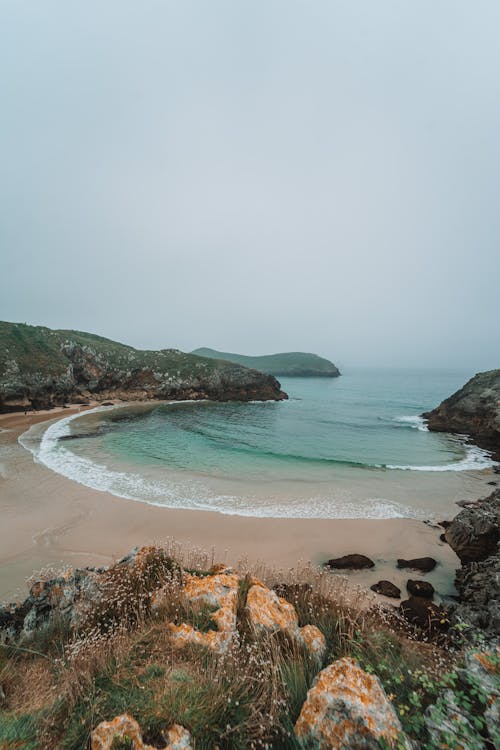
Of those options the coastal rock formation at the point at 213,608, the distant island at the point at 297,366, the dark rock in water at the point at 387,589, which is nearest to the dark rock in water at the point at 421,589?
the dark rock in water at the point at 387,589

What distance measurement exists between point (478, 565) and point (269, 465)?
10472 mm

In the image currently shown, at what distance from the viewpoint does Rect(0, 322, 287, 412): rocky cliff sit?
36.9 m

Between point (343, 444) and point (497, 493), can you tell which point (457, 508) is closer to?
point (497, 493)

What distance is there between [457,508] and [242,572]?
10920mm

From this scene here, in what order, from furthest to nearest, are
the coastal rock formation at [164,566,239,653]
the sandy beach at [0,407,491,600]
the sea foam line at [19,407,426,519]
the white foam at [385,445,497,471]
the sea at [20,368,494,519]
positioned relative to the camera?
the white foam at [385,445,497,471] < the sea at [20,368,494,519] < the sea foam line at [19,407,426,519] < the sandy beach at [0,407,491,600] < the coastal rock formation at [164,566,239,653]

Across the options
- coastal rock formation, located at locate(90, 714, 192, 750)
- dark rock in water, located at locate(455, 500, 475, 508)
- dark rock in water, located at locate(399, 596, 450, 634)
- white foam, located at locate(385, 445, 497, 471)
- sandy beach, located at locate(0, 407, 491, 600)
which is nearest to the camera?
coastal rock formation, located at locate(90, 714, 192, 750)

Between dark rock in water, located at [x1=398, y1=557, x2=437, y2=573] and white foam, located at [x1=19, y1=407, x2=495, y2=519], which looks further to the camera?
white foam, located at [x1=19, y1=407, x2=495, y2=519]

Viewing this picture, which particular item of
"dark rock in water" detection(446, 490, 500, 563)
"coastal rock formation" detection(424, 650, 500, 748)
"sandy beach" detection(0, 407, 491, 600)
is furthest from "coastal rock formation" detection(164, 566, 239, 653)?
"dark rock in water" detection(446, 490, 500, 563)

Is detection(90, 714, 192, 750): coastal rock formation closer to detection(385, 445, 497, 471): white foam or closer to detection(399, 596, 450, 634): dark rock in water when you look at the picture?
Result: detection(399, 596, 450, 634): dark rock in water

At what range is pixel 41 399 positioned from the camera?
121 ft

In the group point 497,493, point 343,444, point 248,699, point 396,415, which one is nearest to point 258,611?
point 248,699

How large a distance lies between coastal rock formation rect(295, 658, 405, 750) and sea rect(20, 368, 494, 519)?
8.15 m

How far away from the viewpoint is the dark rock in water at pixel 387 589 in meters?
6.80

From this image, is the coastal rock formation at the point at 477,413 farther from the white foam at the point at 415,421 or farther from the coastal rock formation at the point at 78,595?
the coastal rock formation at the point at 78,595
